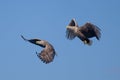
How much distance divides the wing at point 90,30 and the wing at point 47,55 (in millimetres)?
4203

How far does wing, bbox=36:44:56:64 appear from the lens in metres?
19.3

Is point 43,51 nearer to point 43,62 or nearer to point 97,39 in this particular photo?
point 43,62

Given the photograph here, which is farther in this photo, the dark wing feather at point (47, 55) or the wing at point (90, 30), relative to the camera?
the wing at point (90, 30)

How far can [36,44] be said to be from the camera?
68.4 feet

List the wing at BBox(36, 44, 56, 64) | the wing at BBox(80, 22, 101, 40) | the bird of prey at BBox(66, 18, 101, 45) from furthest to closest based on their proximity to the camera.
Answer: the wing at BBox(80, 22, 101, 40), the bird of prey at BBox(66, 18, 101, 45), the wing at BBox(36, 44, 56, 64)

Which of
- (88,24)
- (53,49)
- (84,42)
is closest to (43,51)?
(53,49)

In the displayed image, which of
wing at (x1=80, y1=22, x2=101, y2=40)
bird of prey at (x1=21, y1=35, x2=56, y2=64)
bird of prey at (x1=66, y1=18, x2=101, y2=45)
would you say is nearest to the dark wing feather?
bird of prey at (x1=21, y1=35, x2=56, y2=64)

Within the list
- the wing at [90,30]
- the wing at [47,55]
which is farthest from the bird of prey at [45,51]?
the wing at [90,30]

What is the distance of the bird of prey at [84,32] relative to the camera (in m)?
23.6

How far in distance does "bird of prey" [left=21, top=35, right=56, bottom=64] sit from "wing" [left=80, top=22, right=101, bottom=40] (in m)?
3.97

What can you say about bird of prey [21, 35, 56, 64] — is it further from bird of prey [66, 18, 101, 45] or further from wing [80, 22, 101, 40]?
wing [80, 22, 101, 40]

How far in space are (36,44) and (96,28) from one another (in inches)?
175

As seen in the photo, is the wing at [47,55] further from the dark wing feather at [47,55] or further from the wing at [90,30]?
the wing at [90,30]

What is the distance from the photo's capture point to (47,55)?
19.7m
